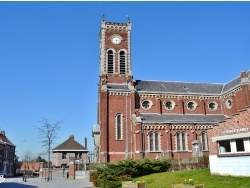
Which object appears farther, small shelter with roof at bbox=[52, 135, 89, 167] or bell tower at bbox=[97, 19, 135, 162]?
small shelter with roof at bbox=[52, 135, 89, 167]

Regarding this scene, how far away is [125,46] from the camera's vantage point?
45188mm

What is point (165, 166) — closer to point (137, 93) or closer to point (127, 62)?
point (137, 93)

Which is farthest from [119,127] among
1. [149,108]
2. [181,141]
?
[181,141]

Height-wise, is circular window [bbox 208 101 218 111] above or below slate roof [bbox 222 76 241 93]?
below

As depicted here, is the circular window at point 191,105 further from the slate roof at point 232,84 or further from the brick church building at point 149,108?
the slate roof at point 232,84

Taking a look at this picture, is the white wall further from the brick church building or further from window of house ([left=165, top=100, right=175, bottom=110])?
window of house ([left=165, top=100, right=175, bottom=110])

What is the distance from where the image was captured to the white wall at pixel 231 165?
15.2 meters

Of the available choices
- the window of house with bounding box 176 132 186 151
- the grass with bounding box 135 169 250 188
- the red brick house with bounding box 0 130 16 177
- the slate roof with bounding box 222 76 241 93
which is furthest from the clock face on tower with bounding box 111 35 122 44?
the red brick house with bounding box 0 130 16 177

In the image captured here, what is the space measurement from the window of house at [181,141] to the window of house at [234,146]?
20.9 m

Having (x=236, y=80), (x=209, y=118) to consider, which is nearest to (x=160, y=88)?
(x=209, y=118)

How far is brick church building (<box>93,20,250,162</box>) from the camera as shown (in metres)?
37.3

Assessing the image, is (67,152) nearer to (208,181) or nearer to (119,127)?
(119,127)

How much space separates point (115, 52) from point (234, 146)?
30718mm

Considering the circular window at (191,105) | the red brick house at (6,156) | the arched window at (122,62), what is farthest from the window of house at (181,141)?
the red brick house at (6,156)
